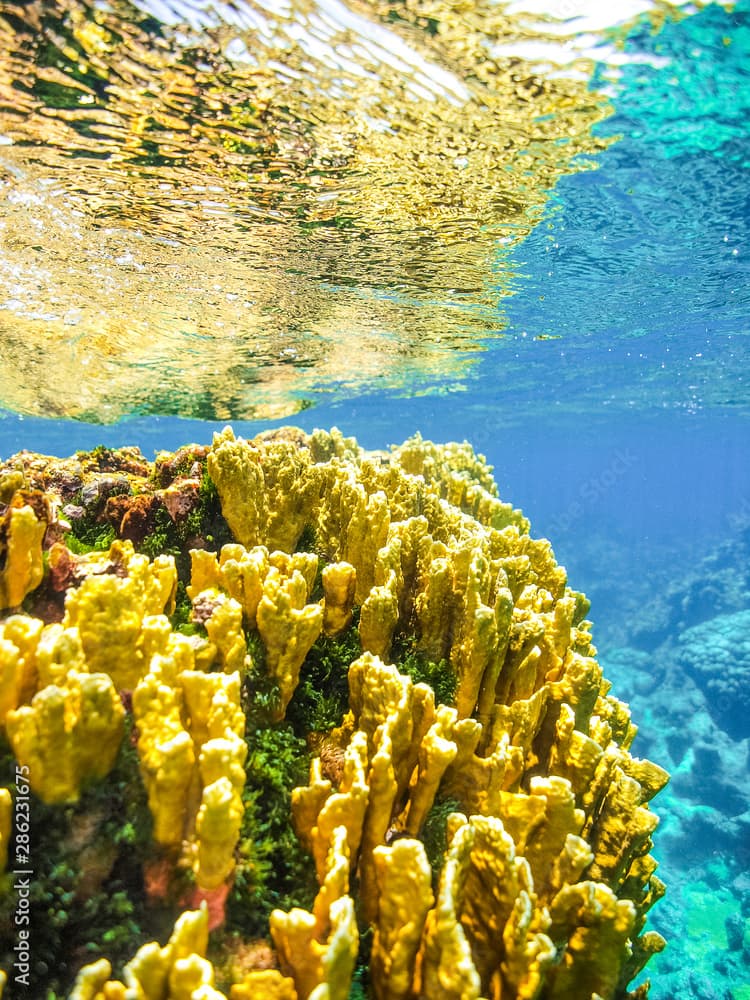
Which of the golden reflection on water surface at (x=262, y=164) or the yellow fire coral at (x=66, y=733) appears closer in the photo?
the yellow fire coral at (x=66, y=733)

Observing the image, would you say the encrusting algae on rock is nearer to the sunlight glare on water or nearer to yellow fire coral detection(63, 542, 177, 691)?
yellow fire coral detection(63, 542, 177, 691)

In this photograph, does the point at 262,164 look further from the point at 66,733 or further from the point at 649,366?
the point at 649,366

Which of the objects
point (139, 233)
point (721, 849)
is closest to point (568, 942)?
point (139, 233)

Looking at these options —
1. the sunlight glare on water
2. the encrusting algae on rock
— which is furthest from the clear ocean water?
the encrusting algae on rock

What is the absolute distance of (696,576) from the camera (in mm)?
36094

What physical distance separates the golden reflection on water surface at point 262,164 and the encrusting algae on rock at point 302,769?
5016mm

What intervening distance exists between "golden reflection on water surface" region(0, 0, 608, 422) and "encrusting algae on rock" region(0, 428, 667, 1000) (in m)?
5.02

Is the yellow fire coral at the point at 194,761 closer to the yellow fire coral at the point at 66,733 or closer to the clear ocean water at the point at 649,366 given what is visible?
the yellow fire coral at the point at 66,733

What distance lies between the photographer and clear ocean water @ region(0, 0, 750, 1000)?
25.4ft

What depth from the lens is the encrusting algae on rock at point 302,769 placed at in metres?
2.11

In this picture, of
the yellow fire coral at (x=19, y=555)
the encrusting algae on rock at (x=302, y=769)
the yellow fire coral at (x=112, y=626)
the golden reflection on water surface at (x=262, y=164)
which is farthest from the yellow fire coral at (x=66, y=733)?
the golden reflection on water surface at (x=262, y=164)

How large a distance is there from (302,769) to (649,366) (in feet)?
91.0

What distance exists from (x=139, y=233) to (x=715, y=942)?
2160cm

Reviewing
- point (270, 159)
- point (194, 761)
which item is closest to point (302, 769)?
point (194, 761)
